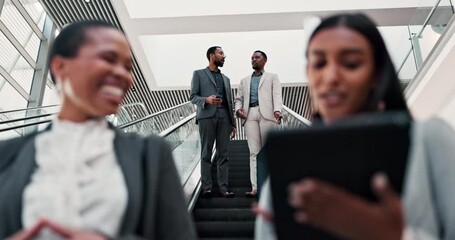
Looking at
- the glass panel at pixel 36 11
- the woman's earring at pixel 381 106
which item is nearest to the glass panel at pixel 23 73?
the glass panel at pixel 36 11

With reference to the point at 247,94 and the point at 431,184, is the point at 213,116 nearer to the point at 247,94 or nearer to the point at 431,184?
the point at 247,94

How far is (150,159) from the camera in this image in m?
1.13

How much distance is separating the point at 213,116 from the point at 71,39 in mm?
3343

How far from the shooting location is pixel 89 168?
1.06 m

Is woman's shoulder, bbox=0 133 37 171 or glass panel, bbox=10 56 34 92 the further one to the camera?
glass panel, bbox=10 56 34 92

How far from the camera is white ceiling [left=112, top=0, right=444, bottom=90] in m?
9.55

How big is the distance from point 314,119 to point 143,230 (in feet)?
1.62

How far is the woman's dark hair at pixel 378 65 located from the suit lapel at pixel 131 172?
519 millimetres

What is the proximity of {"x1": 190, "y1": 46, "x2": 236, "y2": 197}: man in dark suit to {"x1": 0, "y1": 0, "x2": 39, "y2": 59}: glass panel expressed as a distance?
6.23 metres

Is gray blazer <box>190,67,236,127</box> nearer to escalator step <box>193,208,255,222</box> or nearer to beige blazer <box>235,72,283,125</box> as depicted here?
beige blazer <box>235,72,283,125</box>

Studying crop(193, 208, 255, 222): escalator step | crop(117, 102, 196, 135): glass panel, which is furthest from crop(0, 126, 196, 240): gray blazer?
crop(117, 102, 196, 135): glass panel

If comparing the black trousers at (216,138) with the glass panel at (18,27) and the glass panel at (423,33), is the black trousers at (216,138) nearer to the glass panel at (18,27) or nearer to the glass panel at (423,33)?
the glass panel at (423,33)

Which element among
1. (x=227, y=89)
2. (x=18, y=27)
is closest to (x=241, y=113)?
(x=227, y=89)

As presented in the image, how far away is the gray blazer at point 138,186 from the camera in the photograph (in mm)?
1036
